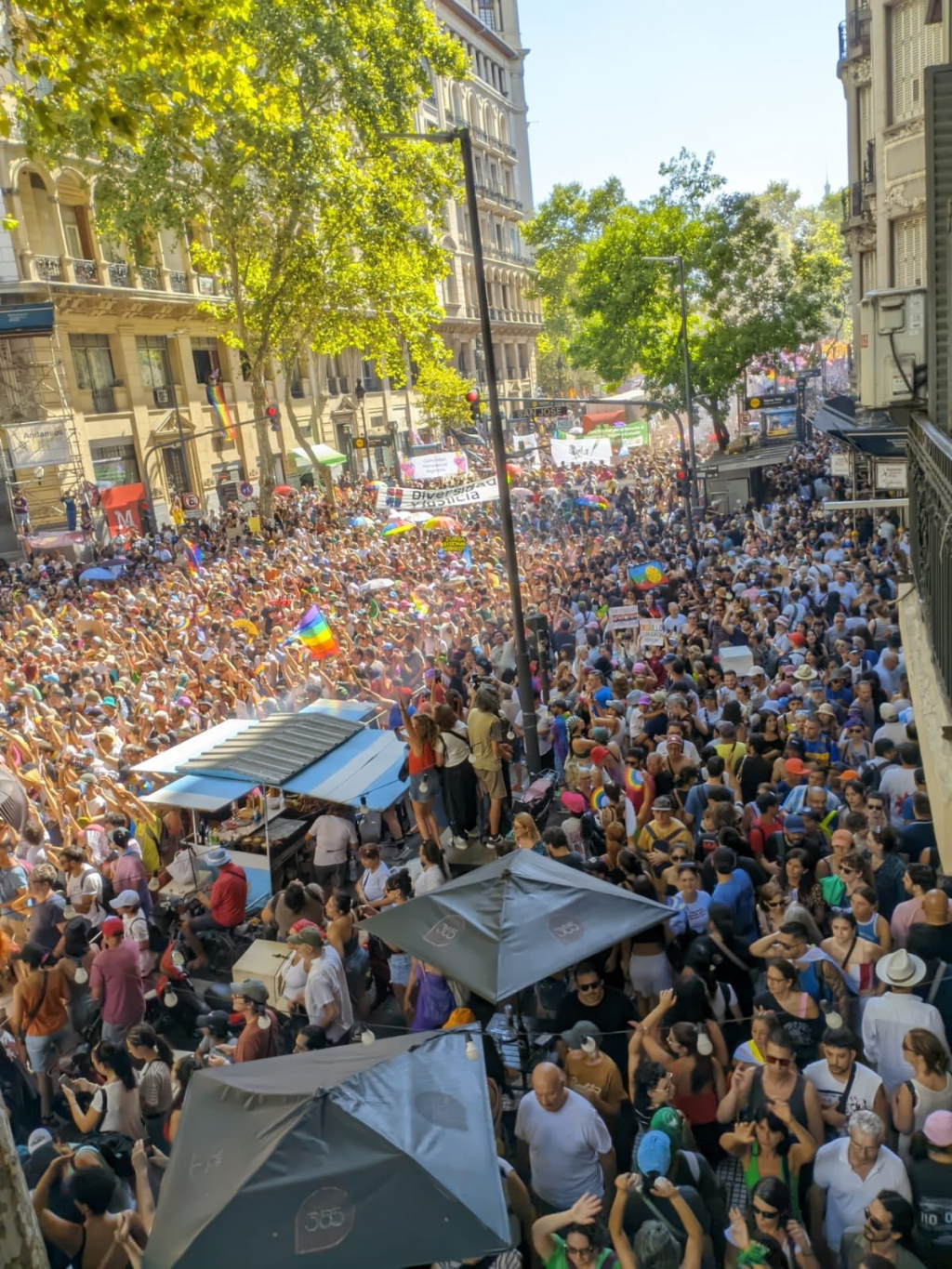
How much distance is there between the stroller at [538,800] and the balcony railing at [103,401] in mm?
28485

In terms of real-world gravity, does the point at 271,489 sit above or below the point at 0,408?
below

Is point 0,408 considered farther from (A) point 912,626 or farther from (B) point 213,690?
(A) point 912,626

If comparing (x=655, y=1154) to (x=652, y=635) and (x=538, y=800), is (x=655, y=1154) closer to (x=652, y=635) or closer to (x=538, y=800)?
(x=538, y=800)

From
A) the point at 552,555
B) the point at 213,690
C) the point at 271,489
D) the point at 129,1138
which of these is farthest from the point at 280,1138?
the point at 271,489

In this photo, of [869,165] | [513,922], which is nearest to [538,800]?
[513,922]

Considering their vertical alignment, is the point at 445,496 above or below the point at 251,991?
above

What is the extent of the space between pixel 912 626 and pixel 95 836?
7.08 m

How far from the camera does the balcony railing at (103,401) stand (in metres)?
35.1

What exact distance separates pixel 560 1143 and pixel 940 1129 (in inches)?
64.7

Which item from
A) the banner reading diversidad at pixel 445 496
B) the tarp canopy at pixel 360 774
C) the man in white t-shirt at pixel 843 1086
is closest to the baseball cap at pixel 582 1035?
the man in white t-shirt at pixel 843 1086

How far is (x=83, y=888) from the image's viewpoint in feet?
28.7

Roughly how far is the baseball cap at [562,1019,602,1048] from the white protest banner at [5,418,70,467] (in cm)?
2885

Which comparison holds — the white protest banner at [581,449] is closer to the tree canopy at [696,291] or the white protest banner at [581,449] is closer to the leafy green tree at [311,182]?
the leafy green tree at [311,182]

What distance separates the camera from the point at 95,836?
31.9 ft
